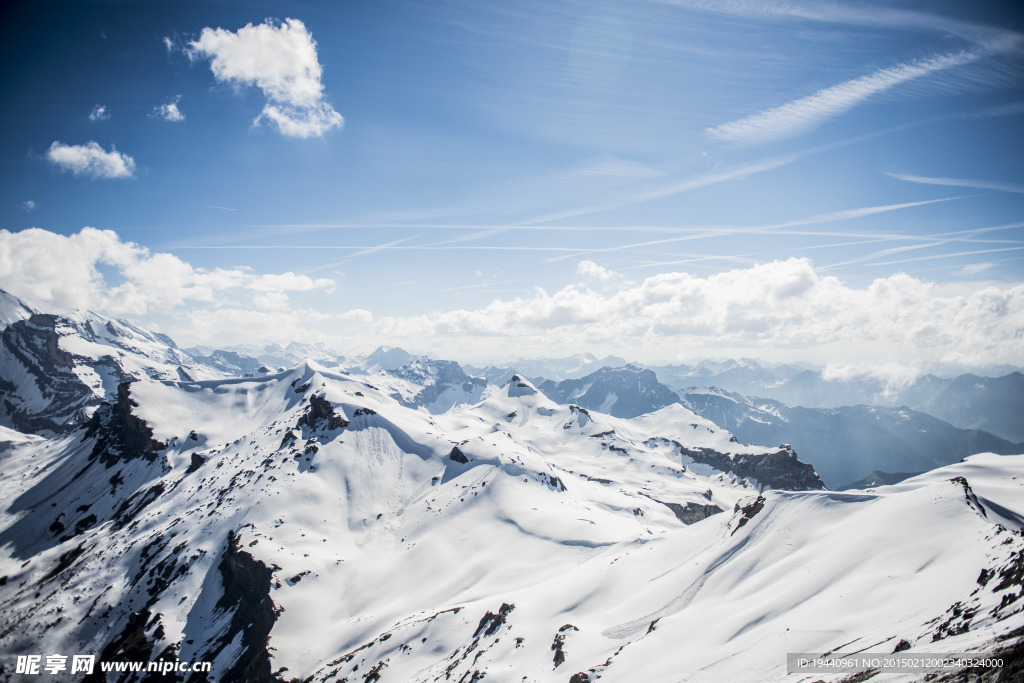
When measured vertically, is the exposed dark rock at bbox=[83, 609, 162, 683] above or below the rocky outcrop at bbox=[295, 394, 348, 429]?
below

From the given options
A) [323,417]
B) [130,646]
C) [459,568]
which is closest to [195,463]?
[323,417]

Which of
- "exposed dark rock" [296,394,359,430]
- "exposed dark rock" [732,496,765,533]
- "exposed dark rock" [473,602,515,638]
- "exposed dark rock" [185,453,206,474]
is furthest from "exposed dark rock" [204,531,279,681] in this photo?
"exposed dark rock" [732,496,765,533]

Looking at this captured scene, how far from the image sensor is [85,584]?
407ft

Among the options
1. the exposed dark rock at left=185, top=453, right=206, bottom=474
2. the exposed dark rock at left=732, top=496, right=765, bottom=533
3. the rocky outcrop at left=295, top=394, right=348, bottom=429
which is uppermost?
the rocky outcrop at left=295, top=394, right=348, bottom=429

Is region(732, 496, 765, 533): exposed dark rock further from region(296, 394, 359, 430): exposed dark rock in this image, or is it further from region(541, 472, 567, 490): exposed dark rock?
region(296, 394, 359, 430): exposed dark rock

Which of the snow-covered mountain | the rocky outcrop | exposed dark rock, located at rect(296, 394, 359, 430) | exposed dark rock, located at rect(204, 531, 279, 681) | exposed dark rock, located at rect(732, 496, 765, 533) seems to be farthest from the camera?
the rocky outcrop

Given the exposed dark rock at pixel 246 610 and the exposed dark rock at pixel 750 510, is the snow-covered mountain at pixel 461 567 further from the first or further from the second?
the exposed dark rock at pixel 246 610

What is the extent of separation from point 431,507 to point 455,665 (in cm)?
9467

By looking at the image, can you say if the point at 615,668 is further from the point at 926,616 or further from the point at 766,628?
the point at 926,616

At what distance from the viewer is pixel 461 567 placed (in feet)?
372

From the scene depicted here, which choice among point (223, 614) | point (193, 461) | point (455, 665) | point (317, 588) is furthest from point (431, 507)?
point (193, 461)

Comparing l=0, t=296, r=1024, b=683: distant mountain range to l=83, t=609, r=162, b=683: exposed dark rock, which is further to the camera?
l=83, t=609, r=162, b=683: exposed dark rock

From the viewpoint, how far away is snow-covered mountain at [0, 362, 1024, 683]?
3631 centimetres

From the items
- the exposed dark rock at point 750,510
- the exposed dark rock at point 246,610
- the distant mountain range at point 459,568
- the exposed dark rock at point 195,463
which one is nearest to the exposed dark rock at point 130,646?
the distant mountain range at point 459,568
